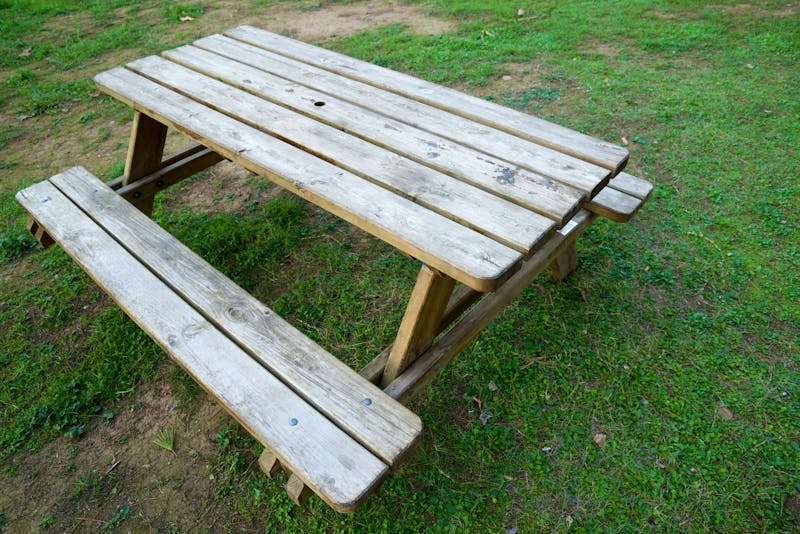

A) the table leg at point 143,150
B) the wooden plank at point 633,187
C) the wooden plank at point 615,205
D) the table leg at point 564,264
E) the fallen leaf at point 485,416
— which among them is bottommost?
the fallen leaf at point 485,416

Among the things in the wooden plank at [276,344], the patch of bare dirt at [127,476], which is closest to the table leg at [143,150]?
the wooden plank at [276,344]

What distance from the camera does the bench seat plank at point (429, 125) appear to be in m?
1.67

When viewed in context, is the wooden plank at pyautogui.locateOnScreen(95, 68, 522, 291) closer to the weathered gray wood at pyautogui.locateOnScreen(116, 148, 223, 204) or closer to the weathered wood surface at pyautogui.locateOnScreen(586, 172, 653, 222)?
the weathered gray wood at pyautogui.locateOnScreen(116, 148, 223, 204)

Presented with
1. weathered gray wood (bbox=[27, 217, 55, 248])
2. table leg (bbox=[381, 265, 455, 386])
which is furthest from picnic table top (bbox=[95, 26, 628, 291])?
weathered gray wood (bbox=[27, 217, 55, 248])

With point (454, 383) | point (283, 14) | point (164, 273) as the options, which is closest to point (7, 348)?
point (164, 273)

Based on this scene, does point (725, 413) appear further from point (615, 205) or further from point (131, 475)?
point (131, 475)

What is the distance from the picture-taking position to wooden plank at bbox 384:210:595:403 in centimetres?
163

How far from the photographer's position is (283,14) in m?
5.41

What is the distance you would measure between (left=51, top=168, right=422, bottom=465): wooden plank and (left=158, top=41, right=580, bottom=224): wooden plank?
587 mm

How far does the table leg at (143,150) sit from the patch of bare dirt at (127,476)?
3.72 feet

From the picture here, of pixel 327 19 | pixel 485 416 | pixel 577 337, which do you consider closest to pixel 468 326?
pixel 485 416

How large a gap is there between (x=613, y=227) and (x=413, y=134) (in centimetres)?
149

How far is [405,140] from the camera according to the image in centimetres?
182

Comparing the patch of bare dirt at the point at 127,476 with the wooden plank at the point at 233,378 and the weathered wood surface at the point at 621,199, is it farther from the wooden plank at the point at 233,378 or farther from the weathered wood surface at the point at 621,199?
the weathered wood surface at the point at 621,199
